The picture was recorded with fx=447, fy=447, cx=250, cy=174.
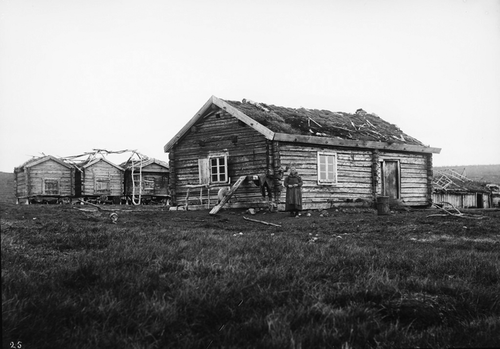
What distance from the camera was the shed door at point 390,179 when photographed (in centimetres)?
2171

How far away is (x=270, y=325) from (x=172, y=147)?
18527 mm

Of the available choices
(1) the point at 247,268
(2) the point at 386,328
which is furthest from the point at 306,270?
(2) the point at 386,328

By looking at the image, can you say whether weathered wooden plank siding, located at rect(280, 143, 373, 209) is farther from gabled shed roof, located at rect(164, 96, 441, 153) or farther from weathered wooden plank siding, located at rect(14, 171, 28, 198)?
weathered wooden plank siding, located at rect(14, 171, 28, 198)

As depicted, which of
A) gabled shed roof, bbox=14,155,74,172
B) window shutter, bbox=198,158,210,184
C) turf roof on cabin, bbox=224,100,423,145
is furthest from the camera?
gabled shed roof, bbox=14,155,74,172

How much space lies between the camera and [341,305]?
3564 millimetres

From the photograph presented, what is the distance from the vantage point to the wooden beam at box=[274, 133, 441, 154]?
1766 cm

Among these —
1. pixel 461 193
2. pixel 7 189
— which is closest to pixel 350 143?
pixel 461 193

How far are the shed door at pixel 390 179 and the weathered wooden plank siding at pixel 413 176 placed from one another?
0.24 metres

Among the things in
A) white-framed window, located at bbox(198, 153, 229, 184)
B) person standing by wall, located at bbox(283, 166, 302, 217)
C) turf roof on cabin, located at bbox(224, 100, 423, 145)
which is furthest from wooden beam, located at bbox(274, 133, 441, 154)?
white-framed window, located at bbox(198, 153, 229, 184)

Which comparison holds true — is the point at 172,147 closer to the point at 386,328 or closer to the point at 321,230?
the point at 321,230

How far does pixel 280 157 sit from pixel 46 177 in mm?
24062

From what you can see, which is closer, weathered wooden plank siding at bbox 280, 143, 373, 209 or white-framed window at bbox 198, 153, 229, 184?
weathered wooden plank siding at bbox 280, 143, 373, 209

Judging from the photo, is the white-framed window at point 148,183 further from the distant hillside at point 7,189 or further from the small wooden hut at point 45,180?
the distant hillside at point 7,189

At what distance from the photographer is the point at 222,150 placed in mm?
19250
